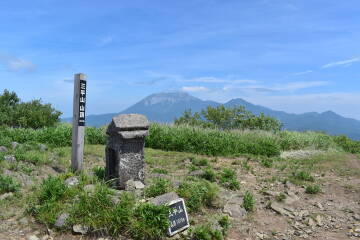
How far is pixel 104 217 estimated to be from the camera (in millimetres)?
5574

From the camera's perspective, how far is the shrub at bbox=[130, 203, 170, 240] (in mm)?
5496

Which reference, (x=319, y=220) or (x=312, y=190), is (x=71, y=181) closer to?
(x=319, y=220)

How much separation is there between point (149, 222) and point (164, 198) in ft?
2.32

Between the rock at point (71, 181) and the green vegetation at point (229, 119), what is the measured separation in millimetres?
18829

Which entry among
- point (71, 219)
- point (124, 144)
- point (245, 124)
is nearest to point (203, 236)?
point (71, 219)

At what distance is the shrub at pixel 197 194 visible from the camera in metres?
6.62

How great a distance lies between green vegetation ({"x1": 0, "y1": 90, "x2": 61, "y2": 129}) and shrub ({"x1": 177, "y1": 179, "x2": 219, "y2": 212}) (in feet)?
43.8

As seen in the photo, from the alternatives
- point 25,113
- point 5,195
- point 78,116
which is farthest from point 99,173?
point 25,113

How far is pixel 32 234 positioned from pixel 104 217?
116 cm

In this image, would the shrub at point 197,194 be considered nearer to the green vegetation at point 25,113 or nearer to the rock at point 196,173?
the rock at point 196,173

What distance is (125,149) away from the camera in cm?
734

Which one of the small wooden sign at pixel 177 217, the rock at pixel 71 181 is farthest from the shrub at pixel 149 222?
the rock at pixel 71 181

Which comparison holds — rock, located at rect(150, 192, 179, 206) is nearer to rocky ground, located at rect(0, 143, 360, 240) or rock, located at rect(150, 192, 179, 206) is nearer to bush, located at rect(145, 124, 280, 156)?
rocky ground, located at rect(0, 143, 360, 240)

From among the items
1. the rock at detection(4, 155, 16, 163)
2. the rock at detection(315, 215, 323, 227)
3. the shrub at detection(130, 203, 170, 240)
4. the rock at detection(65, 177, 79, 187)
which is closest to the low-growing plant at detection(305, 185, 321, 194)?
the rock at detection(315, 215, 323, 227)
